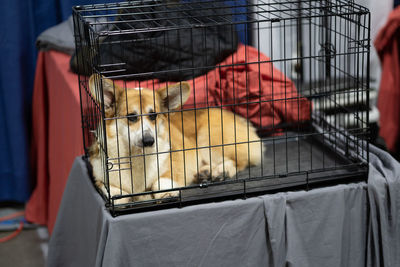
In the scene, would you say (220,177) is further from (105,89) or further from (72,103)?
(72,103)

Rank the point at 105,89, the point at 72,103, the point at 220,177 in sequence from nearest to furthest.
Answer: the point at 105,89, the point at 220,177, the point at 72,103

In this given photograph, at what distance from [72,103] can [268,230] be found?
121 cm

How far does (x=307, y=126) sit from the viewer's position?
279cm

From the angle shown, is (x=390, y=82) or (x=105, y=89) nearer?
(x=105, y=89)

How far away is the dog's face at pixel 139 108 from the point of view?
2020 mm

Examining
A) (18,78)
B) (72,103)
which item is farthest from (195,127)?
(18,78)

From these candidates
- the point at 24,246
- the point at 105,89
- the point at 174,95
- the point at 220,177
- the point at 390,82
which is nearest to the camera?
the point at 105,89

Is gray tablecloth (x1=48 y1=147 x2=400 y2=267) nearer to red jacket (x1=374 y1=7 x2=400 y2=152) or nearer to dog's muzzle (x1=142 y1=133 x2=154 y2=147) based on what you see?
dog's muzzle (x1=142 y1=133 x2=154 y2=147)

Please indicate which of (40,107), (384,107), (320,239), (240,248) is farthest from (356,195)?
(40,107)

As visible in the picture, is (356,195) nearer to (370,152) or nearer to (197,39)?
(370,152)

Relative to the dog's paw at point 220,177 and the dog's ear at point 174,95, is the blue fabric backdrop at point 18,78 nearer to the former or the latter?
the dog's ear at point 174,95

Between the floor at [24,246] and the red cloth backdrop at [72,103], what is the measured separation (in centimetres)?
8

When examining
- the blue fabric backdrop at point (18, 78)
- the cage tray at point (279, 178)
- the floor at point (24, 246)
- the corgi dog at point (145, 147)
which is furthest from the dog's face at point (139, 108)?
the blue fabric backdrop at point (18, 78)

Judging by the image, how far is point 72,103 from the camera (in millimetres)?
2752
